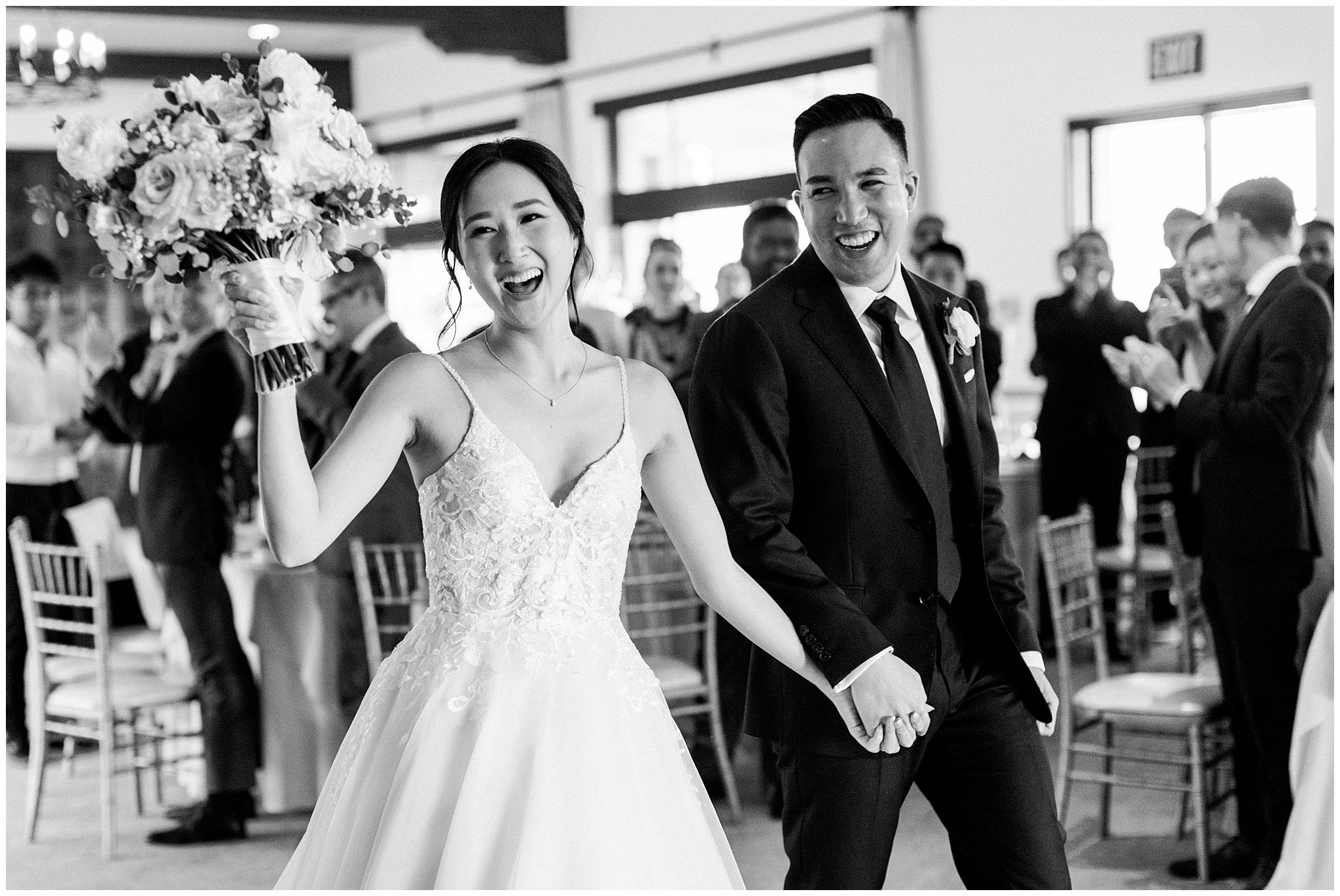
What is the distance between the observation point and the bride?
6.07ft

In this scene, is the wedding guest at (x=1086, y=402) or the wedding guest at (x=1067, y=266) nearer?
the wedding guest at (x=1086, y=402)

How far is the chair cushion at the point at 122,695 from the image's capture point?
4.61m

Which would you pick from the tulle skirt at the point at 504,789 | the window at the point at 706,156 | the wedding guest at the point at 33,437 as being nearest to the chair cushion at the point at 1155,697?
the tulle skirt at the point at 504,789

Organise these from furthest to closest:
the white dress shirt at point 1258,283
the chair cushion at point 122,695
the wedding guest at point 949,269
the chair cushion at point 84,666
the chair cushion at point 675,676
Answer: the wedding guest at point 949,269
the chair cushion at point 84,666
the chair cushion at point 122,695
the chair cushion at point 675,676
the white dress shirt at point 1258,283

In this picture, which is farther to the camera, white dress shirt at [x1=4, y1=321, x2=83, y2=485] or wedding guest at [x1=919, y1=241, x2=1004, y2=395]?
white dress shirt at [x1=4, y1=321, x2=83, y2=485]

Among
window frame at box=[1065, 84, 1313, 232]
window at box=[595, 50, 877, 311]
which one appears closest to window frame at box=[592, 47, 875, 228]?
window at box=[595, 50, 877, 311]

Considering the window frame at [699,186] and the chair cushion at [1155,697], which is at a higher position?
the window frame at [699,186]

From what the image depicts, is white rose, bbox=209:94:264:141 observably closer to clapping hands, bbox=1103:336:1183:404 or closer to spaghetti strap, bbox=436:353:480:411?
spaghetti strap, bbox=436:353:480:411

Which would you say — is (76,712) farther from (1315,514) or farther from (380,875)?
(1315,514)

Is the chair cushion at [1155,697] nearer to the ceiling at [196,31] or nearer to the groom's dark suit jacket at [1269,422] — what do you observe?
the groom's dark suit jacket at [1269,422]

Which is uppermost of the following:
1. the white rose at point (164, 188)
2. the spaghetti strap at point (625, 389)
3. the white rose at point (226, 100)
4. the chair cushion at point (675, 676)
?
the white rose at point (226, 100)

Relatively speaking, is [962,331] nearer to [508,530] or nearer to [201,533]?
[508,530]

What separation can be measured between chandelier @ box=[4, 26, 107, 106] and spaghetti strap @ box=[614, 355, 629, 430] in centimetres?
692

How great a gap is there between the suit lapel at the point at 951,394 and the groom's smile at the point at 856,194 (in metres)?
0.15
